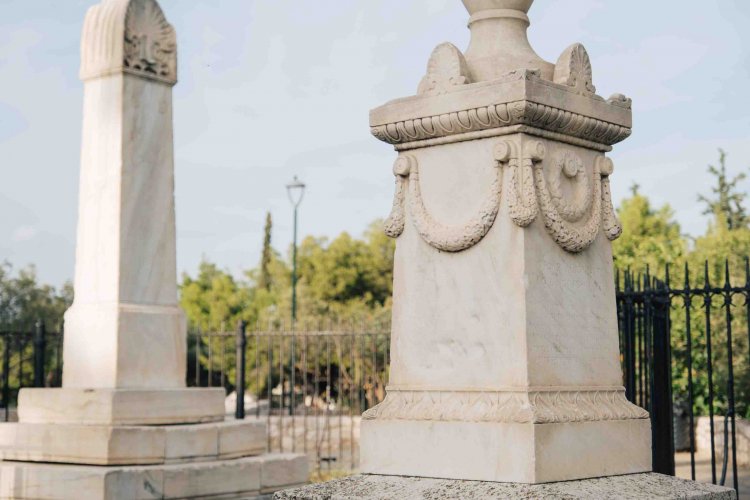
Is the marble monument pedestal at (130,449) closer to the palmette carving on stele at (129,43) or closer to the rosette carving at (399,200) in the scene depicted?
the palmette carving on stele at (129,43)

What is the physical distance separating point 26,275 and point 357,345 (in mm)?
11856

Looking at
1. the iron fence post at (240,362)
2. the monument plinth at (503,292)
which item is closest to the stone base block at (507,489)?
the monument plinth at (503,292)

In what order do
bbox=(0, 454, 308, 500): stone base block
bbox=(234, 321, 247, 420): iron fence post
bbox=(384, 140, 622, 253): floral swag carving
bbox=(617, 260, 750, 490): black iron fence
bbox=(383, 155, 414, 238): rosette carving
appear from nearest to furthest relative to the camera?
bbox=(384, 140, 622, 253): floral swag carving < bbox=(383, 155, 414, 238): rosette carving < bbox=(617, 260, 750, 490): black iron fence < bbox=(0, 454, 308, 500): stone base block < bbox=(234, 321, 247, 420): iron fence post

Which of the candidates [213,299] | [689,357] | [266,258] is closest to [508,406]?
[689,357]

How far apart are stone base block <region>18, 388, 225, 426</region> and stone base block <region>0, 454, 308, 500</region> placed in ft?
1.51

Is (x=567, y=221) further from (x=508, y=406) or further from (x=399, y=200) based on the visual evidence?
(x=508, y=406)

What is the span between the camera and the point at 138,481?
8.98m

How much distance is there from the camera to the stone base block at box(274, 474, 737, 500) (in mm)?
4570

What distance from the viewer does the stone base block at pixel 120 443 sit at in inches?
360

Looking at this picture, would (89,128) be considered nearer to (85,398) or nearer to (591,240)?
(85,398)

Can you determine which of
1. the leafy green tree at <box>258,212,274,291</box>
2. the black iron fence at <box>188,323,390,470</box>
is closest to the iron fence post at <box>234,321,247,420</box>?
the black iron fence at <box>188,323,390,470</box>

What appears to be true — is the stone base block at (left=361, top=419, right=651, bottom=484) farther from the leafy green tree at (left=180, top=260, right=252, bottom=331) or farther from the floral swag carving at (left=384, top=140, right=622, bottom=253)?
the leafy green tree at (left=180, top=260, right=252, bottom=331)

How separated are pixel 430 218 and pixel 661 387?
4.19 metres

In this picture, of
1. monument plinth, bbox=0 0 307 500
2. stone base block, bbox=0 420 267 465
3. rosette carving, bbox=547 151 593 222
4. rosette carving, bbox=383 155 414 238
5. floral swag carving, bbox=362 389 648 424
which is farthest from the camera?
monument plinth, bbox=0 0 307 500
